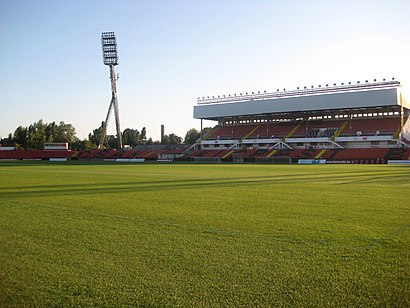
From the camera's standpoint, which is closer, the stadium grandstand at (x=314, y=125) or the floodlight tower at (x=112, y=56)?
the stadium grandstand at (x=314, y=125)

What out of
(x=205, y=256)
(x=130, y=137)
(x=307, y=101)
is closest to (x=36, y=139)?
(x=130, y=137)

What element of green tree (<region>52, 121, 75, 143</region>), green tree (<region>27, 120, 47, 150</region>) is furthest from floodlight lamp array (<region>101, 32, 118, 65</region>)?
green tree (<region>52, 121, 75, 143</region>)

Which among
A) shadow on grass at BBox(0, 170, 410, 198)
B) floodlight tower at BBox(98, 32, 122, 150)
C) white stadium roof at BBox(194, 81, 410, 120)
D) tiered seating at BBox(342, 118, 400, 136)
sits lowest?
shadow on grass at BBox(0, 170, 410, 198)

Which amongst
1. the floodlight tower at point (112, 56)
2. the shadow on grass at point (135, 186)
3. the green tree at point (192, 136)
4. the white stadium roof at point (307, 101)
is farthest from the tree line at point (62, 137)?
the shadow on grass at point (135, 186)

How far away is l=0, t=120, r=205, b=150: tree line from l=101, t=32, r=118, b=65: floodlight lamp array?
33.0 metres

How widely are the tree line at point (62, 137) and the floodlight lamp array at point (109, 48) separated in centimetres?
3297

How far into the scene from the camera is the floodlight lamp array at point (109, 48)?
79.3 metres

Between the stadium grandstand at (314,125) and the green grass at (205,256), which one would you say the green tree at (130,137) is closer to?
the stadium grandstand at (314,125)

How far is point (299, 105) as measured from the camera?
223ft

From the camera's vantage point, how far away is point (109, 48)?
7981cm

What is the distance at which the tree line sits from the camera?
112 meters

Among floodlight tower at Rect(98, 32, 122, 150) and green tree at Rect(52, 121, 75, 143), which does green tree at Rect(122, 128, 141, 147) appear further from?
floodlight tower at Rect(98, 32, 122, 150)

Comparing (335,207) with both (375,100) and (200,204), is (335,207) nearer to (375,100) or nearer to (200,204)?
(200,204)

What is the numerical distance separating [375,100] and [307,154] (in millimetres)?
14847
